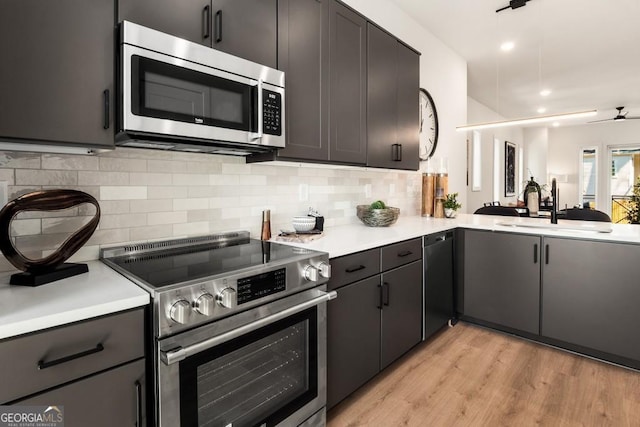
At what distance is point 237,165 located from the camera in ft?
6.59

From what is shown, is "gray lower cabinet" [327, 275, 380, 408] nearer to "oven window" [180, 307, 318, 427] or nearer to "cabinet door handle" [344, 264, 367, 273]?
"cabinet door handle" [344, 264, 367, 273]

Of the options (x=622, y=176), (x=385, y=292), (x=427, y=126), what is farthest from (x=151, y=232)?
(x=622, y=176)

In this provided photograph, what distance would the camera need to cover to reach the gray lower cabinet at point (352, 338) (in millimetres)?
1771

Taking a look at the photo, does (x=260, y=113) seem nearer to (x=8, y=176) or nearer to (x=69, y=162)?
(x=69, y=162)

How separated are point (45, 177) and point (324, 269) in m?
1.18

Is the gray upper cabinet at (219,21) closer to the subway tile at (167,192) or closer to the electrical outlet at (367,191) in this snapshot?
the subway tile at (167,192)

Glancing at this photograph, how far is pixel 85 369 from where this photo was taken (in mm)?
952

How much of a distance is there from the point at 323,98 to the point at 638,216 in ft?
26.5

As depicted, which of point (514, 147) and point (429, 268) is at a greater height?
point (514, 147)

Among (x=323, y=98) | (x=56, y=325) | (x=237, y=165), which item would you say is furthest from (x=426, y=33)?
(x=56, y=325)

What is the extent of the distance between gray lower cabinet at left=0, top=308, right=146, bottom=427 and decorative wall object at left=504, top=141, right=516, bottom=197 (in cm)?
808

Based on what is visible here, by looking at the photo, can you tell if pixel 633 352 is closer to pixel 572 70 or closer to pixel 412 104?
pixel 412 104

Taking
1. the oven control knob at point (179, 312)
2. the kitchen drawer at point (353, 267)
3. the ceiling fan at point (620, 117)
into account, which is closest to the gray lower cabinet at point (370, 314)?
the kitchen drawer at point (353, 267)

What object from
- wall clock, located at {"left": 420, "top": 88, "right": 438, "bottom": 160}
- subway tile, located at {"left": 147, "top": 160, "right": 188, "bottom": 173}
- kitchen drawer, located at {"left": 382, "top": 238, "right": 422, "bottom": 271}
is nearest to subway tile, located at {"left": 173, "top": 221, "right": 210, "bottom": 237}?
subway tile, located at {"left": 147, "top": 160, "right": 188, "bottom": 173}
